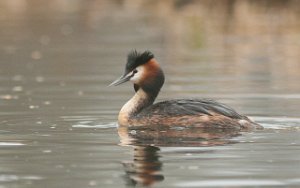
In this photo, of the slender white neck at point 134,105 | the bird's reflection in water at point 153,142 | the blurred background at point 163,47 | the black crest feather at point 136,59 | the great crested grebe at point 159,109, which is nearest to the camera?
the bird's reflection in water at point 153,142

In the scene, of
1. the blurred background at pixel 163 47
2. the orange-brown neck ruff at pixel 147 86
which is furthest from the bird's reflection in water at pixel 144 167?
the blurred background at pixel 163 47

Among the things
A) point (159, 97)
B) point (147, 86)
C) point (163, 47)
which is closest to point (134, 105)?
point (147, 86)

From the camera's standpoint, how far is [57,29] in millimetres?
31125

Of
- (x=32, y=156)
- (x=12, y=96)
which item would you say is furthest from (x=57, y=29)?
(x=32, y=156)

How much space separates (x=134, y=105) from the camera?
13930 mm

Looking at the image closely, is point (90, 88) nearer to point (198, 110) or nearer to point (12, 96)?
point (12, 96)

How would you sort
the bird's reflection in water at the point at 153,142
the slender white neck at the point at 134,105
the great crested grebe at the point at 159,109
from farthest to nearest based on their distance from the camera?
the slender white neck at the point at 134,105
the great crested grebe at the point at 159,109
the bird's reflection in water at the point at 153,142

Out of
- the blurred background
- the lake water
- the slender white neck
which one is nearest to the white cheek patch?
the slender white neck

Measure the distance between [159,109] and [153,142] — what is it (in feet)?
4.57

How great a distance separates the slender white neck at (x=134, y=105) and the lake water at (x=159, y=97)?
17 cm

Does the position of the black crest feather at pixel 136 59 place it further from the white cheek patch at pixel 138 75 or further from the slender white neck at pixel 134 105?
the slender white neck at pixel 134 105

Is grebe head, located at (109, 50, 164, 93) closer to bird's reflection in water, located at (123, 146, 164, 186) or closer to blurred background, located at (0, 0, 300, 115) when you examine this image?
blurred background, located at (0, 0, 300, 115)

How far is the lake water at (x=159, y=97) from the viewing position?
10.3 meters

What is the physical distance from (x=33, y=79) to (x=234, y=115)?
7096 millimetres
